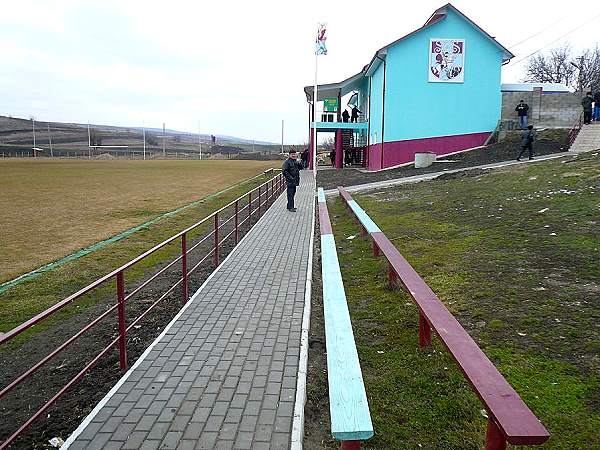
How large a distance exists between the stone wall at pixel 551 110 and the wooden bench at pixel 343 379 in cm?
2549

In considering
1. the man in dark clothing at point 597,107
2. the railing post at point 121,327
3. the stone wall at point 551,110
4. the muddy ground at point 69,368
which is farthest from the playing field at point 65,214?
the man in dark clothing at point 597,107

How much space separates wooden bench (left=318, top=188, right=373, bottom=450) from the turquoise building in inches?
914

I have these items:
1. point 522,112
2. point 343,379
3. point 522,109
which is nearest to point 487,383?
point 343,379

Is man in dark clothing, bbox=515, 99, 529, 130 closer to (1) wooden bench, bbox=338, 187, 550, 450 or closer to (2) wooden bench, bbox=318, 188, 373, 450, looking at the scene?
(2) wooden bench, bbox=318, 188, 373, 450

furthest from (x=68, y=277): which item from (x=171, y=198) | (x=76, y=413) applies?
(x=171, y=198)

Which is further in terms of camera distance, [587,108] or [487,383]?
[587,108]

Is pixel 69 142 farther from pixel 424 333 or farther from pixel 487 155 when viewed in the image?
pixel 424 333

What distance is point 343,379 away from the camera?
12.0 ft

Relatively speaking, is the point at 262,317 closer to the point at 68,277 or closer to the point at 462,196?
the point at 68,277

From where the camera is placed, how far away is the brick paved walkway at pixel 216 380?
3590 mm

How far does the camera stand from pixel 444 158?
26.6m

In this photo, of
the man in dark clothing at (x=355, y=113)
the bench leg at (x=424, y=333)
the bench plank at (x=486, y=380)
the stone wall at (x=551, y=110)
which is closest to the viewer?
the bench plank at (x=486, y=380)

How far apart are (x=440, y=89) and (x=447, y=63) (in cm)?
140

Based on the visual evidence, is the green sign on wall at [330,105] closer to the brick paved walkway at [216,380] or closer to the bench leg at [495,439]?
the brick paved walkway at [216,380]
